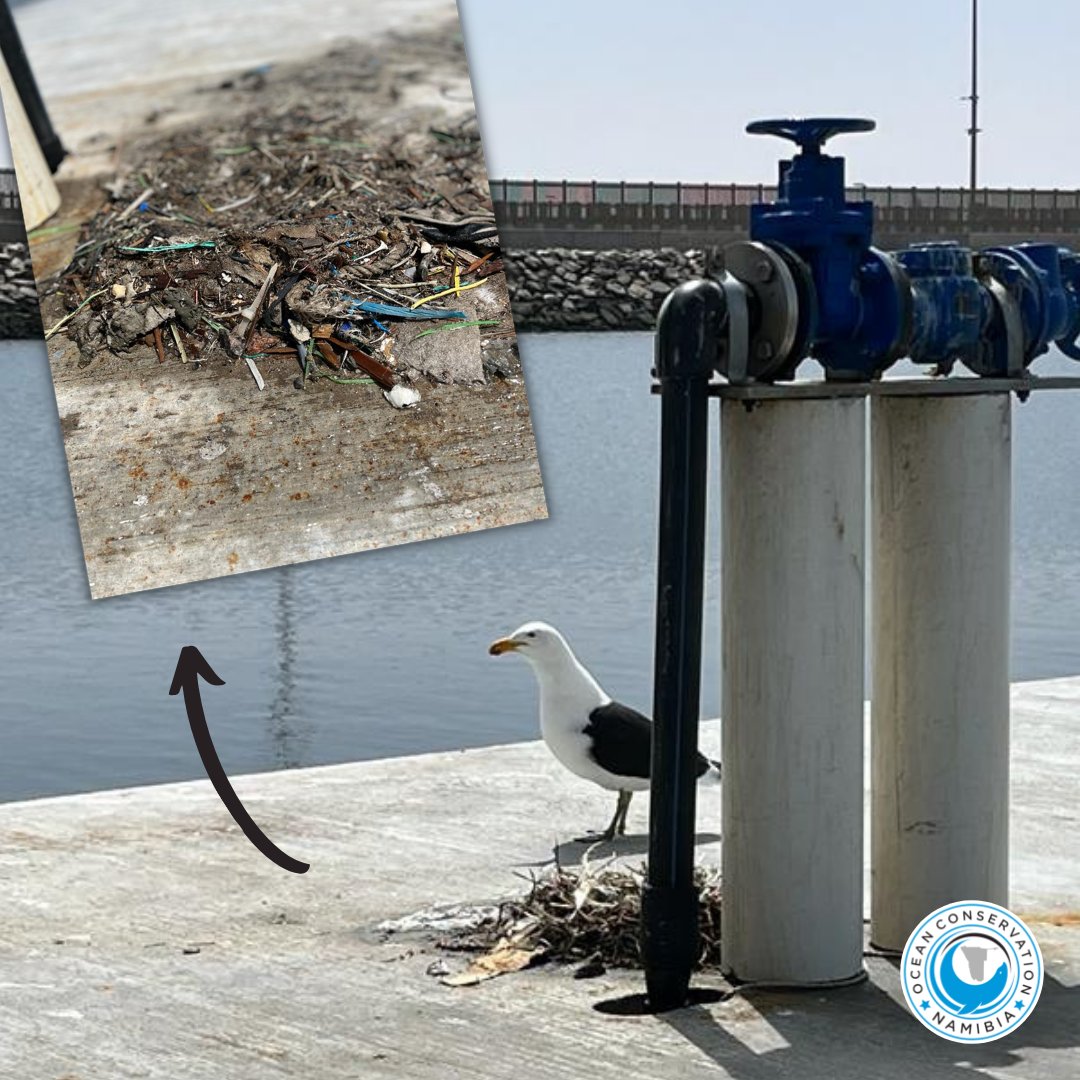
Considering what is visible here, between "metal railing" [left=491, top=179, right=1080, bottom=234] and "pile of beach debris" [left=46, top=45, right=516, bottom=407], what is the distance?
186ft

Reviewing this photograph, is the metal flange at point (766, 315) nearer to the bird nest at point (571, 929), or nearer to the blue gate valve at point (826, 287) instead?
the blue gate valve at point (826, 287)

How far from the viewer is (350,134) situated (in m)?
4.22

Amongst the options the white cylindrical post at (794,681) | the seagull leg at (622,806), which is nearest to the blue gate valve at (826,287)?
the white cylindrical post at (794,681)

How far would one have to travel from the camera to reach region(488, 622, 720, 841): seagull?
6.08 m

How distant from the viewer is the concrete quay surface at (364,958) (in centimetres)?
435

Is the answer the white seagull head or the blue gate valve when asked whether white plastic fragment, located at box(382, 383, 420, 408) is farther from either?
the white seagull head

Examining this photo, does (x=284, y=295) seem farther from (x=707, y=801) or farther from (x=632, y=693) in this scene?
(x=632, y=693)

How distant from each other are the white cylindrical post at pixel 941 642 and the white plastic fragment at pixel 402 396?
127 centimetres

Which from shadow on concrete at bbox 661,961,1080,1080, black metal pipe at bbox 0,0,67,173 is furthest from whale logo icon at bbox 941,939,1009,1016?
black metal pipe at bbox 0,0,67,173

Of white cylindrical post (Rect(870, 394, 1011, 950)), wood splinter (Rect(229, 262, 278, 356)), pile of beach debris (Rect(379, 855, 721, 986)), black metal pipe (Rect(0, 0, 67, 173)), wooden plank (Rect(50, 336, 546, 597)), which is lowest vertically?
pile of beach debris (Rect(379, 855, 721, 986))

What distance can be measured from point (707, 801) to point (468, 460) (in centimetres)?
305

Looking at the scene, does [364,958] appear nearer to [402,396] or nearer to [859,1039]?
[859,1039]

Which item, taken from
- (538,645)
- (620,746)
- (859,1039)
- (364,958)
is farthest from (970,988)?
(538,645)

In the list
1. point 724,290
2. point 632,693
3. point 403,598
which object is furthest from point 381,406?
point 403,598
